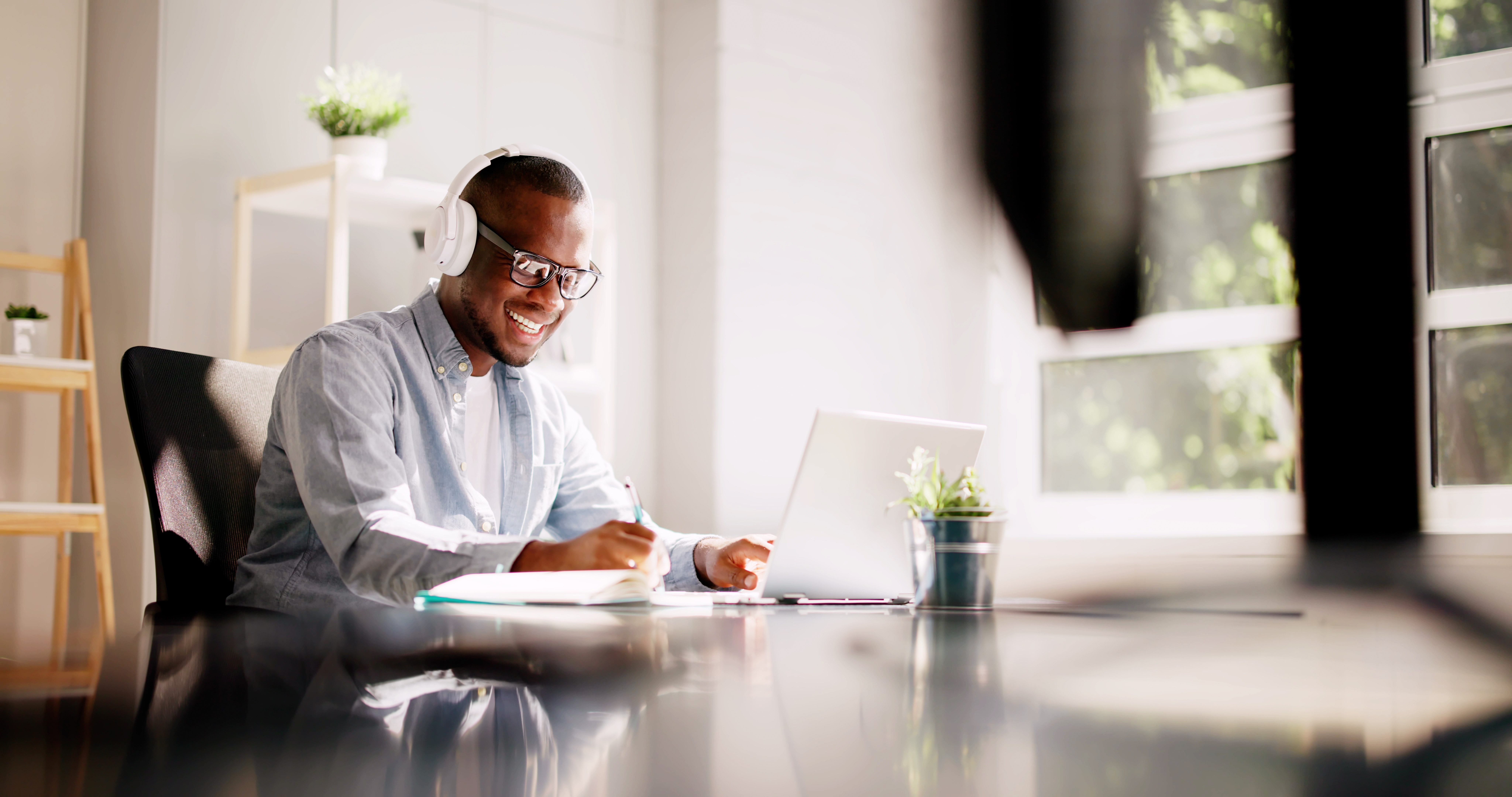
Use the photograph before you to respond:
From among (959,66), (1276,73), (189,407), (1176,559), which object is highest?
(959,66)

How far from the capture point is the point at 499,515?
1604 mm

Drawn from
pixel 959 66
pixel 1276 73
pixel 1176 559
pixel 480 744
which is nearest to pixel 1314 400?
pixel 1176 559

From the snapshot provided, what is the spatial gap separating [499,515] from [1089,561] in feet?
5.26

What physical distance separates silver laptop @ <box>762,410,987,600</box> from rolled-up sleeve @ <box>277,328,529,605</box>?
0.91ft

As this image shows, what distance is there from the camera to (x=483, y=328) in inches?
63.3

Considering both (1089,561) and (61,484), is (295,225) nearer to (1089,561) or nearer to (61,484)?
(61,484)

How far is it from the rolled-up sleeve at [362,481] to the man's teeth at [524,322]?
0.23 metres

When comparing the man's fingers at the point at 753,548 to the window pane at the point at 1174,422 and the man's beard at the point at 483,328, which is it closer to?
the man's beard at the point at 483,328

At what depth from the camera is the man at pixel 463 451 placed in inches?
45.7

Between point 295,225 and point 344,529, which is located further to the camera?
point 295,225

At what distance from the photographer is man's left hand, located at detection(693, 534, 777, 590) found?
1.43 metres

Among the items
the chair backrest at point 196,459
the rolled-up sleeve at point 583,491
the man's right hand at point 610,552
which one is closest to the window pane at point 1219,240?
the rolled-up sleeve at point 583,491

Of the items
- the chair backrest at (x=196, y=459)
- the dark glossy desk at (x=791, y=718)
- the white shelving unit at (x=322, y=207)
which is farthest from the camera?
the white shelving unit at (x=322, y=207)

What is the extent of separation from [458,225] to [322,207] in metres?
1.46
